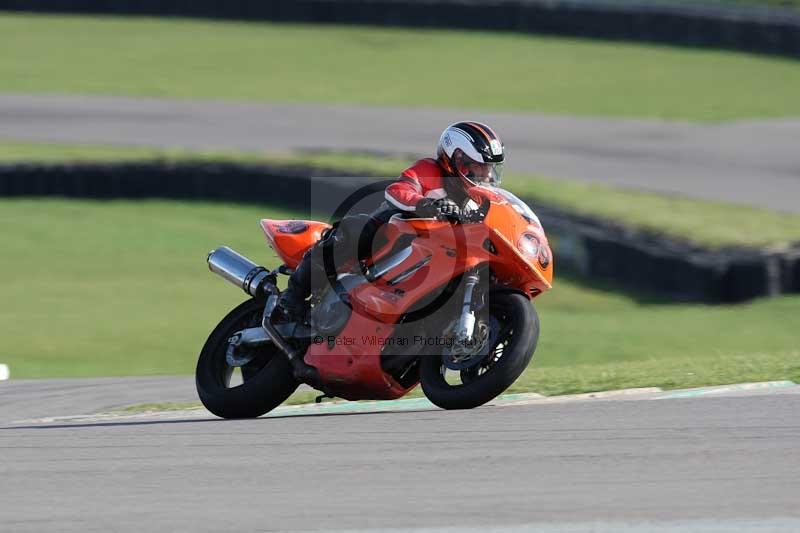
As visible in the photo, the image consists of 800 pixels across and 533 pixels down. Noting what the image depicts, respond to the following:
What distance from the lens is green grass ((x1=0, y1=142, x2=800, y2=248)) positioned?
13.8 m

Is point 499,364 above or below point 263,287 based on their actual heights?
above

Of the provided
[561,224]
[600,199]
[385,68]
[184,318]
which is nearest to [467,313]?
[184,318]

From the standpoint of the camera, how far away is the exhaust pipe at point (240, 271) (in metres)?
8.00

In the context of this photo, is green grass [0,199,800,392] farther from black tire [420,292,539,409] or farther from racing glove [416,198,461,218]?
racing glove [416,198,461,218]

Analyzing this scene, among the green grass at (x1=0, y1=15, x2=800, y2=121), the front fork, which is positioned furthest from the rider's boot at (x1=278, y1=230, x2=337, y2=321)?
the green grass at (x1=0, y1=15, x2=800, y2=121)

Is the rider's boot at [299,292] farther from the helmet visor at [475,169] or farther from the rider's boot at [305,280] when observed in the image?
the helmet visor at [475,169]

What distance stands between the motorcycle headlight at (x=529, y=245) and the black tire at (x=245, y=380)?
57.5 inches

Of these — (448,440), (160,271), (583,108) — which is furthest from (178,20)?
(448,440)

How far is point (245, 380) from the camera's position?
25.5ft

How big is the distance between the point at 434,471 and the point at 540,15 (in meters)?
23.0

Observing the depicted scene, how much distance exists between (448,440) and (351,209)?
2.09m

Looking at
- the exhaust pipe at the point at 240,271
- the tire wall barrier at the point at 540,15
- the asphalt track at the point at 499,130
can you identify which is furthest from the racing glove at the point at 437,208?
the tire wall barrier at the point at 540,15

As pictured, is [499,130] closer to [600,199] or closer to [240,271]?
[600,199]

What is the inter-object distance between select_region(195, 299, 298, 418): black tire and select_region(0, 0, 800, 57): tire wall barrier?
19.3m
